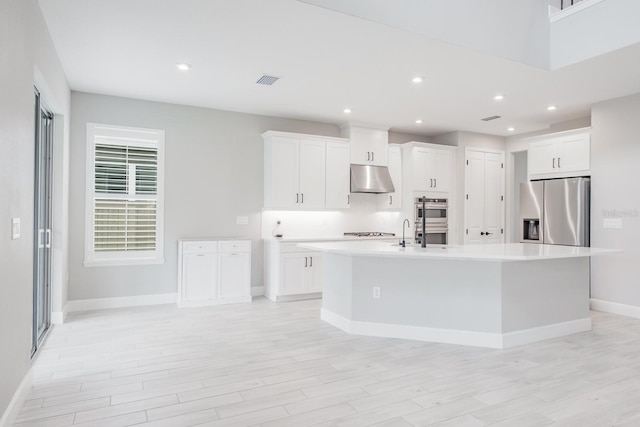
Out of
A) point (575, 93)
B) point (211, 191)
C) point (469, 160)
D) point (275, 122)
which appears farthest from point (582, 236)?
point (211, 191)

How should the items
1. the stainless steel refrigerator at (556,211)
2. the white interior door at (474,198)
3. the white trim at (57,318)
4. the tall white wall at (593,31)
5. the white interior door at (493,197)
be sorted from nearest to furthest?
1. the tall white wall at (593,31)
2. the white trim at (57,318)
3. the stainless steel refrigerator at (556,211)
4. the white interior door at (474,198)
5. the white interior door at (493,197)

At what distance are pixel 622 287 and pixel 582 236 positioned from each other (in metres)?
0.77

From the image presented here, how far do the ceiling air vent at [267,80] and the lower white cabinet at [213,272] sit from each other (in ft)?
7.00

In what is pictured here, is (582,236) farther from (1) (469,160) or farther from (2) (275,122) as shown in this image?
(2) (275,122)

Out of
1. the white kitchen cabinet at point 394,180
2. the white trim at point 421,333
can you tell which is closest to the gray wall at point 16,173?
the white trim at point 421,333

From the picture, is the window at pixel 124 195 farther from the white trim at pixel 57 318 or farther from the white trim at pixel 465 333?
the white trim at pixel 465 333

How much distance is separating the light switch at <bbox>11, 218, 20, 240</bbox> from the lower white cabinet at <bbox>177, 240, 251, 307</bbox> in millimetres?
2771

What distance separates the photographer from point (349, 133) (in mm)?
6543

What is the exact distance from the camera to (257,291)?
609cm

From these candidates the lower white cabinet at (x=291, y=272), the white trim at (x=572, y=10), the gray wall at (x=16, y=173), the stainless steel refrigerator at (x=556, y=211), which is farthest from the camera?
the lower white cabinet at (x=291, y=272)

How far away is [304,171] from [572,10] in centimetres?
374

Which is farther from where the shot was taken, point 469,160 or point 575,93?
point 469,160

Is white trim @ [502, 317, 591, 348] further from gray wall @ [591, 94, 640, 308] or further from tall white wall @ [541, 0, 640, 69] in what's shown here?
tall white wall @ [541, 0, 640, 69]

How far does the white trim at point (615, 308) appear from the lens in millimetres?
4910
